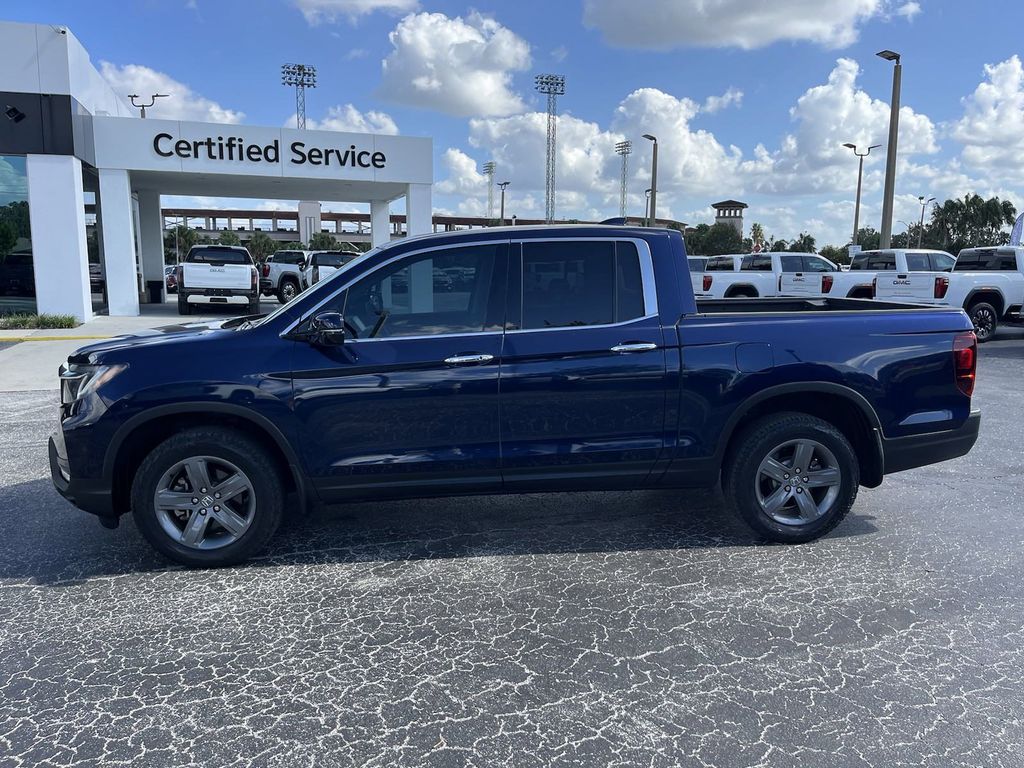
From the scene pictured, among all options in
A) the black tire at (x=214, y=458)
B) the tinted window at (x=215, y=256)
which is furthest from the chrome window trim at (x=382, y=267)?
the tinted window at (x=215, y=256)

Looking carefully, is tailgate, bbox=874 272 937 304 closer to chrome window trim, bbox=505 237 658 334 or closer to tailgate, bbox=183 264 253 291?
chrome window trim, bbox=505 237 658 334

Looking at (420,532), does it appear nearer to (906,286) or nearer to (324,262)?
(906,286)

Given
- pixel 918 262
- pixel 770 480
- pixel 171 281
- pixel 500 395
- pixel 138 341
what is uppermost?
pixel 918 262

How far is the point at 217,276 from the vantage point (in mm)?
20359

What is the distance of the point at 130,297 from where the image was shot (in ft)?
66.5

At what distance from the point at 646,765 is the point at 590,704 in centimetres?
39

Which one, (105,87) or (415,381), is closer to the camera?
(415,381)

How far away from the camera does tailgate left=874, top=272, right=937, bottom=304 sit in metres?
16.3

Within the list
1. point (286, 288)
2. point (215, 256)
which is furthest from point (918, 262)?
point (286, 288)

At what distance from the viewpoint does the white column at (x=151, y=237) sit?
1057 inches

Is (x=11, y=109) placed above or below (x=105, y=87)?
below

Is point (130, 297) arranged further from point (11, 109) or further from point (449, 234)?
point (449, 234)

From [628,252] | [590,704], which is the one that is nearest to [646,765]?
[590,704]

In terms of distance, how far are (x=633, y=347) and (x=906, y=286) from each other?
14.8 metres
